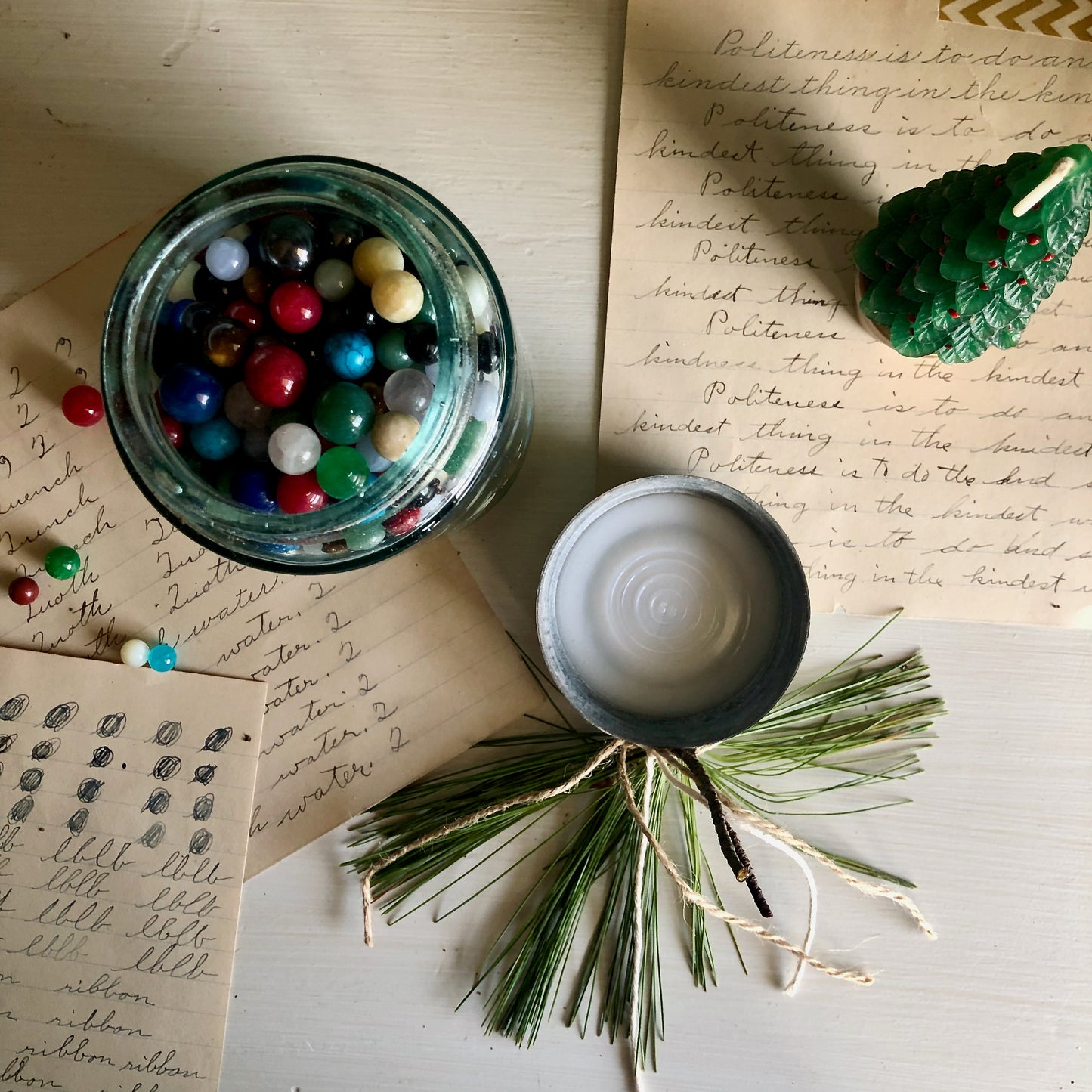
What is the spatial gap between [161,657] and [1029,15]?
26.0 inches

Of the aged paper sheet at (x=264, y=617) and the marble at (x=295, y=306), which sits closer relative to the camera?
the marble at (x=295, y=306)

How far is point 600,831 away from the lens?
55cm

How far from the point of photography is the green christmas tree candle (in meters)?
0.40

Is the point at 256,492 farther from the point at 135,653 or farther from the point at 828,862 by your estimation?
the point at 828,862

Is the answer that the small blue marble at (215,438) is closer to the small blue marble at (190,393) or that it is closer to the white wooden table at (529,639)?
the small blue marble at (190,393)

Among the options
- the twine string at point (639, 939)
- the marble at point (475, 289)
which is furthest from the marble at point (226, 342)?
the twine string at point (639, 939)

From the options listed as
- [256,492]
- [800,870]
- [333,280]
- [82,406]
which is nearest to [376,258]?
[333,280]

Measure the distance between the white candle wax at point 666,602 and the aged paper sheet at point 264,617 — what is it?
6cm

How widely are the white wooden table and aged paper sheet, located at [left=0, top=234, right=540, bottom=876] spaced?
3cm

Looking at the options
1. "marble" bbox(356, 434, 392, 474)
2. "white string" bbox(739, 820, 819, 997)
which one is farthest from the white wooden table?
"marble" bbox(356, 434, 392, 474)

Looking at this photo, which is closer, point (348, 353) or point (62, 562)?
point (348, 353)

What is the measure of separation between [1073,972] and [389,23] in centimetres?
74

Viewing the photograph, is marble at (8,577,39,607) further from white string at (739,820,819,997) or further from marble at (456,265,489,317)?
white string at (739,820,819,997)

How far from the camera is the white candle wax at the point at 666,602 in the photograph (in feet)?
1.68
